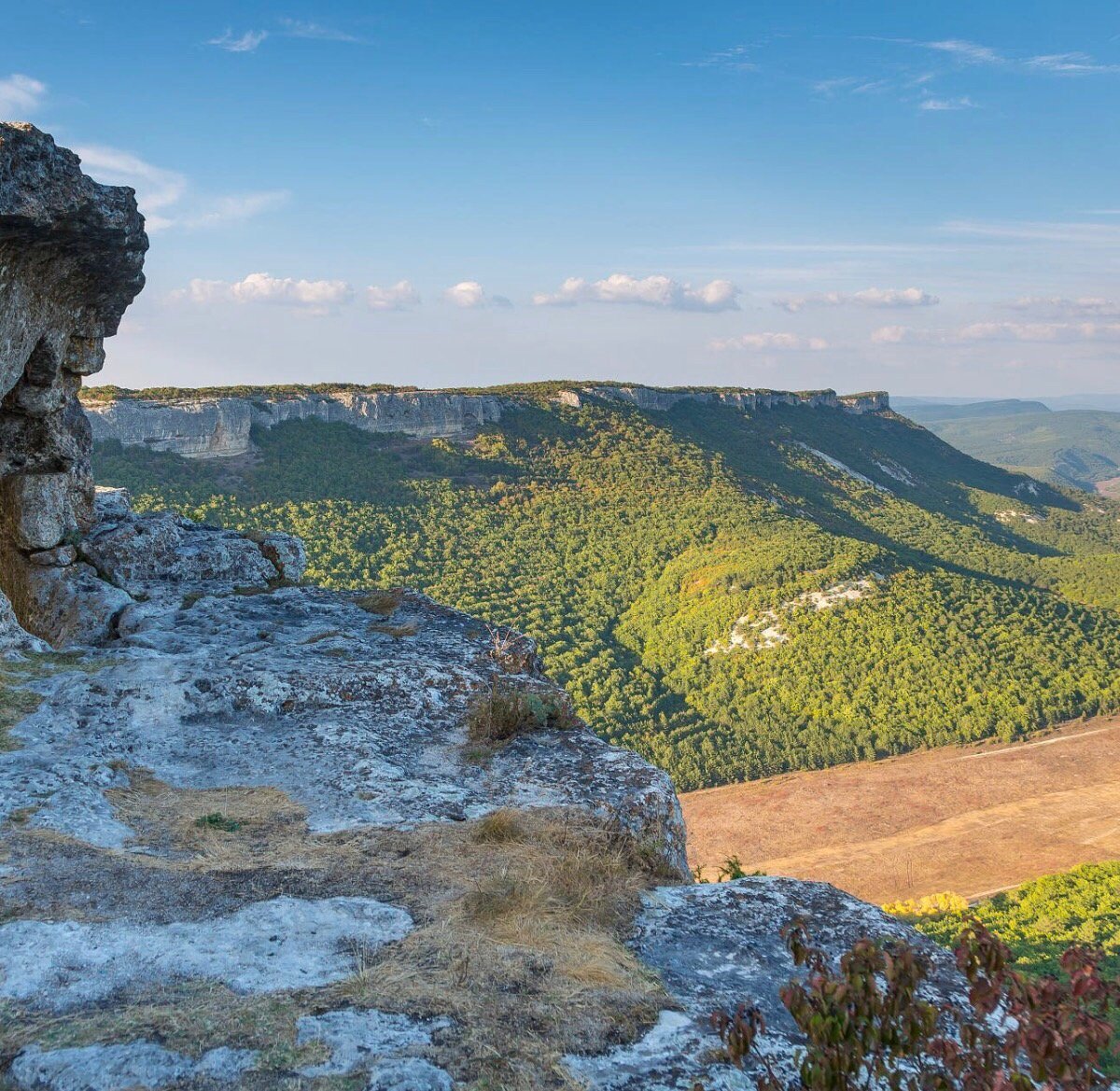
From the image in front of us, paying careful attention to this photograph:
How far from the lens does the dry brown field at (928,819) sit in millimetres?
27828

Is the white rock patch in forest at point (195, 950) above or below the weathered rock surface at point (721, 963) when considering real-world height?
above

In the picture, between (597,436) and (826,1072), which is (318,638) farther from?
(597,436)

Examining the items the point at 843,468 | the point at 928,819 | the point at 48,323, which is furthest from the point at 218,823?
the point at 843,468

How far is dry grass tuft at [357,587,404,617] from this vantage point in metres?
9.45

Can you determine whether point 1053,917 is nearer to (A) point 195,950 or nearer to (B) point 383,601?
(B) point 383,601

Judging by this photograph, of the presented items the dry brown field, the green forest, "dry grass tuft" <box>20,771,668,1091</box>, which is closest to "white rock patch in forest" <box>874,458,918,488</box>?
the dry brown field

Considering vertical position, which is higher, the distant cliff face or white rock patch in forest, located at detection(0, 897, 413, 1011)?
the distant cliff face

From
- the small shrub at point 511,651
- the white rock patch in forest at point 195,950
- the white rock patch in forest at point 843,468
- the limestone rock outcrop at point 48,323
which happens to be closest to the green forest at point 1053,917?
the small shrub at point 511,651

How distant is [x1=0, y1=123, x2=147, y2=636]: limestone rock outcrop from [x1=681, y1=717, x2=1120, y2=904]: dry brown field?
2114 cm

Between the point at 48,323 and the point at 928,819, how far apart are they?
3184 cm

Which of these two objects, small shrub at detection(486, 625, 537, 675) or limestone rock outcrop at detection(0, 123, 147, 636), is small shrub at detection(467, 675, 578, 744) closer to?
small shrub at detection(486, 625, 537, 675)

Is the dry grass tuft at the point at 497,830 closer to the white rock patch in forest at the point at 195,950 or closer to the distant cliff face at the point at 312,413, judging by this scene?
the white rock patch in forest at the point at 195,950

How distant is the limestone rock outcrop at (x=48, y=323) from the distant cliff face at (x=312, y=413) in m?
32.0

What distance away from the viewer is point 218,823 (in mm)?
4898
